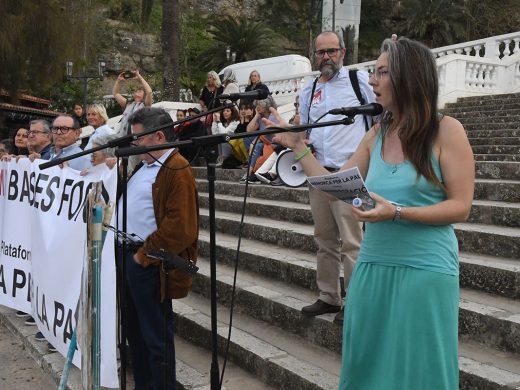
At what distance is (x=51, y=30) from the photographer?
49.8 feet

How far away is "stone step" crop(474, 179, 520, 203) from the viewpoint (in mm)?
5117

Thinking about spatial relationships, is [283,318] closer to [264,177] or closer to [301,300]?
[301,300]

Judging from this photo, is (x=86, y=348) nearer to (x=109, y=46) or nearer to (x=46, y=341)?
(x=46, y=341)

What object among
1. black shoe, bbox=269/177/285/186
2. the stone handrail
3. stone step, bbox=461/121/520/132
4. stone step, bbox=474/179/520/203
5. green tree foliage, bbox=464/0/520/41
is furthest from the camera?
green tree foliage, bbox=464/0/520/41

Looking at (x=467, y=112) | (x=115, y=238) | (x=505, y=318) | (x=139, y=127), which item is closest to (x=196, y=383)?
(x=115, y=238)

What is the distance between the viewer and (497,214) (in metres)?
4.74

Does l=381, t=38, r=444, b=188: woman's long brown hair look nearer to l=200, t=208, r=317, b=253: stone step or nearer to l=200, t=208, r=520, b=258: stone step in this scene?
l=200, t=208, r=520, b=258: stone step

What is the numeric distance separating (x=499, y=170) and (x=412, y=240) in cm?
422

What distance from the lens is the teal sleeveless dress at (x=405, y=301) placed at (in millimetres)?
2078

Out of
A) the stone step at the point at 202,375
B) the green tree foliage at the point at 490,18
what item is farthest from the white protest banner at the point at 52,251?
the green tree foliage at the point at 490,18

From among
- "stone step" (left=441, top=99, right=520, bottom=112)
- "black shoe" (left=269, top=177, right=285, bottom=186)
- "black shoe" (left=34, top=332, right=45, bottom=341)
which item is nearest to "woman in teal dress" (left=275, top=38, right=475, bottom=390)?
"black shoe" (left=34, top=332, right=45, bottom=341)

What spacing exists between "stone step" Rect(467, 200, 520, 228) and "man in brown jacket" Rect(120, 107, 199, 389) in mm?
2793

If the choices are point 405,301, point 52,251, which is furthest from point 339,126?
point 52,251

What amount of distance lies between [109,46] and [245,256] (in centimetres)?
3030
